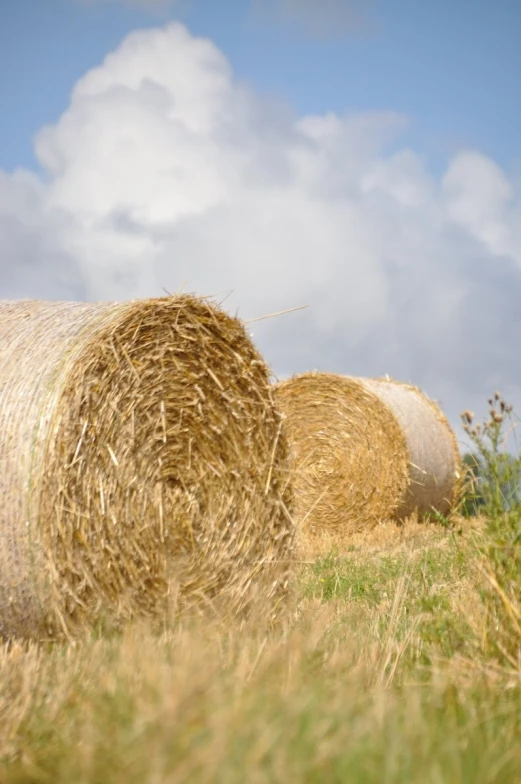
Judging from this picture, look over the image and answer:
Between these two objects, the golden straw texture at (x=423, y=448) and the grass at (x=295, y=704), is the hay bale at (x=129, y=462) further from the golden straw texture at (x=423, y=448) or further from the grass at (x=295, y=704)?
the golden straw texture at (x=423, y=448)

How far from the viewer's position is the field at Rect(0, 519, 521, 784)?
2.16 meters

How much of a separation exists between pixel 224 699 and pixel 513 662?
1855 millimetres

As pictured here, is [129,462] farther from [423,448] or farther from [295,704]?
[423,448]

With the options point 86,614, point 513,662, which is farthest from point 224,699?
point 86,614

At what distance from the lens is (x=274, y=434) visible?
635 cm

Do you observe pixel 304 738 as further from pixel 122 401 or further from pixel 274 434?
pixel 274 434

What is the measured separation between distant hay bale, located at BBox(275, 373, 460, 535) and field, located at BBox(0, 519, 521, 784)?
23.1 ft

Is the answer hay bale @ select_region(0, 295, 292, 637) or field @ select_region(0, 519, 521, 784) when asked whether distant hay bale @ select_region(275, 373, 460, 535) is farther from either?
field @ select_region(0, 519, 521, 784)

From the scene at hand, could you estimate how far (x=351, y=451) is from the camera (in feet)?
37.7

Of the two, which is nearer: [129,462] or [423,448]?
[129,462]

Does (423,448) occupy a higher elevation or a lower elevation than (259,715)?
higher

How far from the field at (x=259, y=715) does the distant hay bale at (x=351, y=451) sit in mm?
7041

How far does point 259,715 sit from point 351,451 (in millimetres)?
9228

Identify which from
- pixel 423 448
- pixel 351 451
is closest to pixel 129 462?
pixel 351 451
